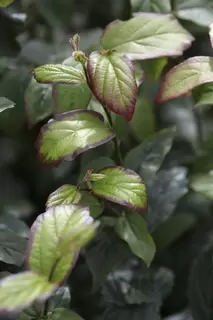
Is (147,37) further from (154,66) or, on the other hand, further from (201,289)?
(201,289)

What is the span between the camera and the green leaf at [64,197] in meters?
0.59

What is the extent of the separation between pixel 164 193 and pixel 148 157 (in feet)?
0.23

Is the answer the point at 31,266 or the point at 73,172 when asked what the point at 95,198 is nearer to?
the point at 31,266

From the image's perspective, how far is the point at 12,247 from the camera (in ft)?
2.15

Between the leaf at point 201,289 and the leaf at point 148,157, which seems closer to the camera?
the leaf at point 148,157

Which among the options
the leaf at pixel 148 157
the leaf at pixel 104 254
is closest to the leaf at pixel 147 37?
the leaf at pixel 148 157

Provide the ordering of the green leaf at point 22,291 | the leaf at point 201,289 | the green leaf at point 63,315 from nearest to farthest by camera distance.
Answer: the green leaf at point 22,291, the green leaf at point 63,315, the leaf at point 201,289

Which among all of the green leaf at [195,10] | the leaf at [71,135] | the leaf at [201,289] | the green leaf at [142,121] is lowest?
the leaf at [201,289]

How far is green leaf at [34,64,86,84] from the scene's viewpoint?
0.60m

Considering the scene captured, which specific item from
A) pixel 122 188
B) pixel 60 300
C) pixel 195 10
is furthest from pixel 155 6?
pixel 60 300

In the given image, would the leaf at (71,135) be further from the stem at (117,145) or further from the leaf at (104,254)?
the leaf at (104,254)

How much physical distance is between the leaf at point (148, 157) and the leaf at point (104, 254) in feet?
0.28

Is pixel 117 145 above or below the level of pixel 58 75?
below

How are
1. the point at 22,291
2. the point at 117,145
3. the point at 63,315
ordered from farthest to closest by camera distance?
the point at 117,145
the point at 63,315
the point at 22,291
